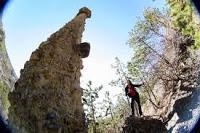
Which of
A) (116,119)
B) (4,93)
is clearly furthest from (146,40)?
(4,93)

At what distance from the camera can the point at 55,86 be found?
909cm

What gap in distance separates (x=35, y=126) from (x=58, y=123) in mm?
598

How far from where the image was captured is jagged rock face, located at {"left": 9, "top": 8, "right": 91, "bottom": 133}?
805 centimetres

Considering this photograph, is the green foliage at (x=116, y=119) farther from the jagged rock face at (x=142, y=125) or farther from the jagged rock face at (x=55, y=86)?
the jagged rock face at (x=55, y=86)

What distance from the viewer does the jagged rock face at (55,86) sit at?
26.4ft

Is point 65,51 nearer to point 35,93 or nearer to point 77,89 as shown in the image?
point 77,89

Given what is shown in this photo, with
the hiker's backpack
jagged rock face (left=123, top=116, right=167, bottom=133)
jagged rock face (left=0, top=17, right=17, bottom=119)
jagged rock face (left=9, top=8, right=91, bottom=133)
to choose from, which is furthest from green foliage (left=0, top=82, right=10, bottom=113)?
jagged rock face (left=123, top=116, right=167, bottom=133)

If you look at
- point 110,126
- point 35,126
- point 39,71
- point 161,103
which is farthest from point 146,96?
point 35,126

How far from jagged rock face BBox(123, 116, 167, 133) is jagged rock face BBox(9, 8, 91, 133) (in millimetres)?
1429

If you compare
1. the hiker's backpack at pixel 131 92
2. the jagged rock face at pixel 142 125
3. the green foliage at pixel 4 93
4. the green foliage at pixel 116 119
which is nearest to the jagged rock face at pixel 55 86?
the hiker's backpack at pixel 131 92

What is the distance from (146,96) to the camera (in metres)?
13.5

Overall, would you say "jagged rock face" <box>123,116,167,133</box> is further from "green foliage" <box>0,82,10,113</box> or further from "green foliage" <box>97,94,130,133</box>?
"green foliage" <box>0,82,10,113</box>

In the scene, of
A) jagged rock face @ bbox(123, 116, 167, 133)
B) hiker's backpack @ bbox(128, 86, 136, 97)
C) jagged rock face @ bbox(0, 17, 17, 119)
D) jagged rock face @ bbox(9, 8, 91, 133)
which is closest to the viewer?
jagged rock face @ bbox(0, 17, 17, 119)

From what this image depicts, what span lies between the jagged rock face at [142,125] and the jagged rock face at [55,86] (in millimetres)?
1429
